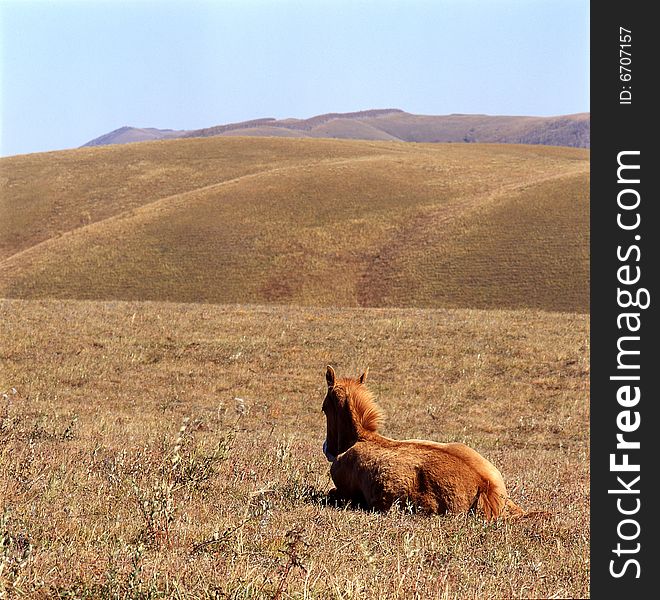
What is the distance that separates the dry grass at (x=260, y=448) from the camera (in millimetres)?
4660

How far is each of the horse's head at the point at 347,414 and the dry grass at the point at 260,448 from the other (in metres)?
0.57

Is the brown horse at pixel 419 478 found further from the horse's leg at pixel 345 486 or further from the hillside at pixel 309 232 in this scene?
the hillside at pixel 309 232

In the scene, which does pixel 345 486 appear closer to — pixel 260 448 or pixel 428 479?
pixel 428 479

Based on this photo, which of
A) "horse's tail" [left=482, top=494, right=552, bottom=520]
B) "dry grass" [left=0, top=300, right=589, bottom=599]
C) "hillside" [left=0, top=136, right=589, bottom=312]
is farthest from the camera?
"hillside" [left=0, top=136, right=589, bottom=312]

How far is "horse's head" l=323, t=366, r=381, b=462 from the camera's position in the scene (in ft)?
26.0

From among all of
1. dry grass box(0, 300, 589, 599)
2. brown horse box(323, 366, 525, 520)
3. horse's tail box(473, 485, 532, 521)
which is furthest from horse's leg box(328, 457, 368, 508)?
horse's tail box(473, 485, 532, 521)

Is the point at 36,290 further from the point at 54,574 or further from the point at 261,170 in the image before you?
the point at 54,574

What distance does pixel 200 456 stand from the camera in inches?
320

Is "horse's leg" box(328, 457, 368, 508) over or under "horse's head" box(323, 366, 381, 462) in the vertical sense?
under

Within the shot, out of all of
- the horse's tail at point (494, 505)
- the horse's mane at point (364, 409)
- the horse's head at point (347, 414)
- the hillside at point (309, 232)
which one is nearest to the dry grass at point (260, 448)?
the horse's tail at point (494, 505)

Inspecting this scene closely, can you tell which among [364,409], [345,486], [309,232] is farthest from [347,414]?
[309,232]

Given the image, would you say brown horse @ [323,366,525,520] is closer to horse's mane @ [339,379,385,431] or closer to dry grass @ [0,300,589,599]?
horse's mane @ [339,379,385,431]

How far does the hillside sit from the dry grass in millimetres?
31136

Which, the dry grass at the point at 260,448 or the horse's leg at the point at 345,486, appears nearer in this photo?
the dry grass at the point at 260,448
